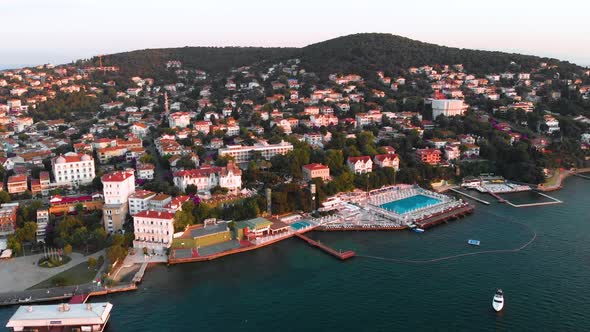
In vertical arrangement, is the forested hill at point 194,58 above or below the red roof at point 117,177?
above

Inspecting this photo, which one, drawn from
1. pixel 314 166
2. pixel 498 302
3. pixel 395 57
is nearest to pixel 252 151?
pixel 314 166

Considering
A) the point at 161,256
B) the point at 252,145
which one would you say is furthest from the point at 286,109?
the point at 161,256

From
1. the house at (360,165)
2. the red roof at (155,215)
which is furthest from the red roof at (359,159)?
the red roof at (155,215)

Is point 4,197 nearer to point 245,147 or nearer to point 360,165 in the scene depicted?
point 245,147

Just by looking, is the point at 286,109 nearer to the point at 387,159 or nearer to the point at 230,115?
the point at 230,115

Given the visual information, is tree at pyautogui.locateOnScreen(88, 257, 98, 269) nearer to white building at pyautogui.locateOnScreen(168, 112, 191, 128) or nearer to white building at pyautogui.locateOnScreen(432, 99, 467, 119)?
white building at pyautogui.locateOnScreen(168, 112, 191, 128)

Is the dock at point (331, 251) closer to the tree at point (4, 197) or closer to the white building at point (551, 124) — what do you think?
the tree at point (4, 197)
